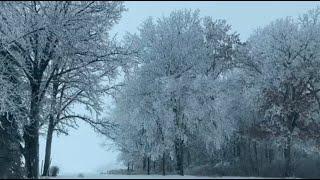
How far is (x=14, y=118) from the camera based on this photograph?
24078mm

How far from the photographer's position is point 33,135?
24.1 metres

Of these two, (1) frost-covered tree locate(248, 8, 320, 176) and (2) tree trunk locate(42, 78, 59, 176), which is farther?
(1) frost-covered tree locate(248, 8, 320, 176)

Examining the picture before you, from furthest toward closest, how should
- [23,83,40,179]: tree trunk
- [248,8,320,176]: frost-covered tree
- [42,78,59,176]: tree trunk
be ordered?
[248,8,320,176]: frost-covered tree
[42,78,59,176]: tree trunk
[23,83,40,179]: tree trunk

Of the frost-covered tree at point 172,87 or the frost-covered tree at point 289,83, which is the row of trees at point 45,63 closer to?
the frost-covered tree at point 172,87

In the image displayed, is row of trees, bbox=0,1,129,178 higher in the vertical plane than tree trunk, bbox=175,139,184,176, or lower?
higher

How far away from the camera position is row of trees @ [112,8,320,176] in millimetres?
37500

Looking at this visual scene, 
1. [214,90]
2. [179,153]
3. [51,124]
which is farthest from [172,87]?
[51,124]

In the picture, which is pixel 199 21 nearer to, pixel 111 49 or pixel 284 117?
pixel 284 117

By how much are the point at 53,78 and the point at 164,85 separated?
12.4 metres

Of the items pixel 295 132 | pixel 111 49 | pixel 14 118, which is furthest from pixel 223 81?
pixel 14 118

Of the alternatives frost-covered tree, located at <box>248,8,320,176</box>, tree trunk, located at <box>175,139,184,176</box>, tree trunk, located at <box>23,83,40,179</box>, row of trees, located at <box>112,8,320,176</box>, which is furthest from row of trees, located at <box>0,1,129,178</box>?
frost-covered tree, located at <box>248,8,320,176</box>

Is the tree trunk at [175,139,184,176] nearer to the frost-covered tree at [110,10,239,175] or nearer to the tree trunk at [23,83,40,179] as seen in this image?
the frost-covered tree at [110,10,239,175]

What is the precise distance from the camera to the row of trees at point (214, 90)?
3750 cm

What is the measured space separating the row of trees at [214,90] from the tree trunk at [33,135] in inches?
460
